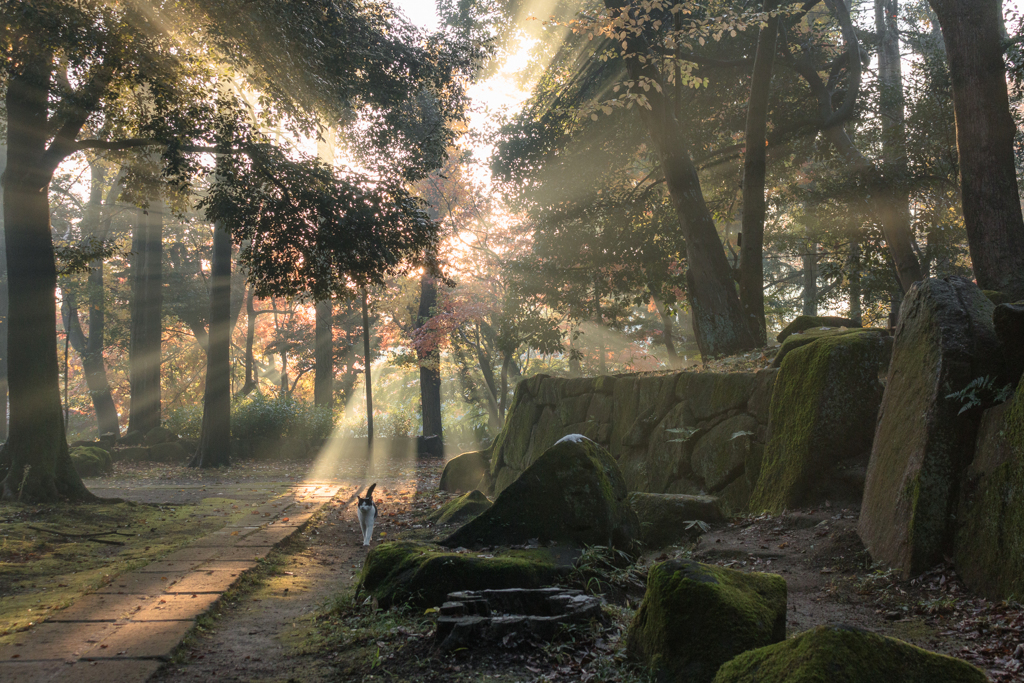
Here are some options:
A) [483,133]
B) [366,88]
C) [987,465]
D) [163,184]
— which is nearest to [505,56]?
[483,133]

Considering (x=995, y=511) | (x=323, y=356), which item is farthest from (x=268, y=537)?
(x=323, y=356)

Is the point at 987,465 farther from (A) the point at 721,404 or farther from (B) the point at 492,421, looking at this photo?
(B) the point at 492,421

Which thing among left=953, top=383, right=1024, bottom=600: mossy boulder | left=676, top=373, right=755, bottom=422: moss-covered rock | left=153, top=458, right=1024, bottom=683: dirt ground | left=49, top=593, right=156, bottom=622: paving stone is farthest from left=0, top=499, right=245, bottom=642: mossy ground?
left=676, top=373, right=755, bottom=422: moss-covered rock

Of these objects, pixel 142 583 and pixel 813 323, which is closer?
pixel 142 583

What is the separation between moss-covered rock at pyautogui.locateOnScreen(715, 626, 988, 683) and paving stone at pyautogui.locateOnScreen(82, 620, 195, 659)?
3.45 metres

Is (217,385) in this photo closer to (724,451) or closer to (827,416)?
(724,451)

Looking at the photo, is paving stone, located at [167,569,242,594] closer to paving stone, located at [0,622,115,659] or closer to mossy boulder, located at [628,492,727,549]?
paving stone, located at [0,622,115,659]

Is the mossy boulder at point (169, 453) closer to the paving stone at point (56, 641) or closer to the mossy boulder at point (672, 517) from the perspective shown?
the paving stone at point (56, 641)

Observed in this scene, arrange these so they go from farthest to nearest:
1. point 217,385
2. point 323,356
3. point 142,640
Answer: point 323,356 → point 217,385 → point 142,640

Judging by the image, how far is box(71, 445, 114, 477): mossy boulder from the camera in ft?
54.1

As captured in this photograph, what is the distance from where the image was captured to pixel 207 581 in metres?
5.61

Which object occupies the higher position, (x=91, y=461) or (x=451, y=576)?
(x=451, y=576)

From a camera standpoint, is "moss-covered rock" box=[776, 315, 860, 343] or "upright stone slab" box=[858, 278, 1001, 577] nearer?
"upright stone slab" box=[858, 278, 1001, 577]

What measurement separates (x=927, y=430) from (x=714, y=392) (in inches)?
138
